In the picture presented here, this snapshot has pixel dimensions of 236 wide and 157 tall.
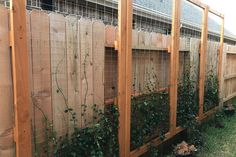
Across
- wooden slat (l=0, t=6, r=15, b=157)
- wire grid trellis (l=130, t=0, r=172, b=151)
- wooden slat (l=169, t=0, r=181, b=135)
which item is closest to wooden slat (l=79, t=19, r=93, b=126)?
wooden slat (l=0, t=6, r=15, b=157)

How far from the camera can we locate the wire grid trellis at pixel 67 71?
2.19 m

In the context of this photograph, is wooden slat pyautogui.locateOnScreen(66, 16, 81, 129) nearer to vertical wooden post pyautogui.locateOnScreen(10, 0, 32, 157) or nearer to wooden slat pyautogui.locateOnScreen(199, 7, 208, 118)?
vertical wooden post pyautogui.locateOnScreen(10, 0, 32, 157)

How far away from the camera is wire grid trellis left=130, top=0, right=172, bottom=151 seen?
354cm

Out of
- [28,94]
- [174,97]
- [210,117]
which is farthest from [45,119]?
[210,117]

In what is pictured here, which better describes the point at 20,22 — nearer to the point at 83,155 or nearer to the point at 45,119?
the point at 45,119

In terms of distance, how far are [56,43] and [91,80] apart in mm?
593

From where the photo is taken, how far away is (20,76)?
6.46ft

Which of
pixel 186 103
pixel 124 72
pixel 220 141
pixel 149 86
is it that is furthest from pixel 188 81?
pixel 124 72

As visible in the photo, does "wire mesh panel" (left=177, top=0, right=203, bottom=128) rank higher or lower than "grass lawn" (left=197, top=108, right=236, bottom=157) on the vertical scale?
higher

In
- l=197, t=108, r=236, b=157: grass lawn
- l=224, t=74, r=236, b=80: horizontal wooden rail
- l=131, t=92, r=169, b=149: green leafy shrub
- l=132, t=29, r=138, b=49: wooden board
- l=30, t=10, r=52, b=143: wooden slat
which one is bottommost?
l=197, t=108, r=236, b=157: grass lawn

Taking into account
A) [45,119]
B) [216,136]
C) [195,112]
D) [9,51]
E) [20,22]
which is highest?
[20,22]

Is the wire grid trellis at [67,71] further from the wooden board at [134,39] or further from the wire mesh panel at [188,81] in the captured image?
the wire mesh panel at [188,81]

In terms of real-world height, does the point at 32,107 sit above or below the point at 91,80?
below

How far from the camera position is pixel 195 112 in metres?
5.13
